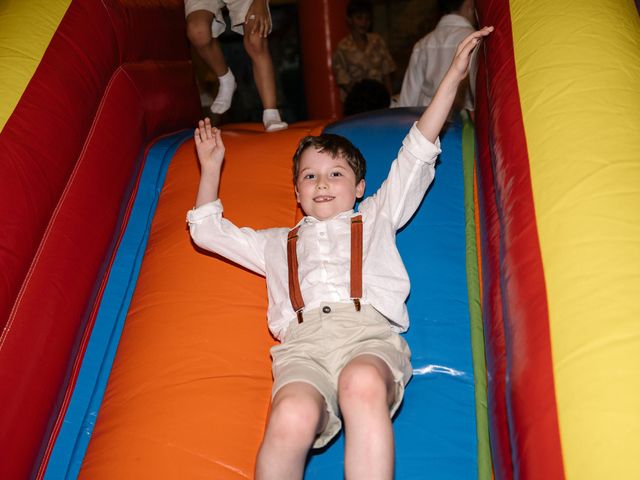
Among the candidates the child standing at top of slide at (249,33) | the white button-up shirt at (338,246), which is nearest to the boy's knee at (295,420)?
the white button-up shirt at (338,246)

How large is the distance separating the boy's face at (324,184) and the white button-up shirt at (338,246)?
0.09 ft

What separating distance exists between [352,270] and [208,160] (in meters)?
0.55

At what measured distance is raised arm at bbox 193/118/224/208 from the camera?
1781 mm

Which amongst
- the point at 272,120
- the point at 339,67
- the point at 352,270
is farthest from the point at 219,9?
the point at 352,270

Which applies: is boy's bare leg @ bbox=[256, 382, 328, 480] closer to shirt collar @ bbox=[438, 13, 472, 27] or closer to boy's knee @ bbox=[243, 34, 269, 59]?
boy's knee @ bbox=[243, 34, 269, 59]

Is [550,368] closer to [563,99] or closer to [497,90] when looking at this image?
[563,99]

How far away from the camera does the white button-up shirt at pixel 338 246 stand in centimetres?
155

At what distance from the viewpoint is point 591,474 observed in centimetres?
97

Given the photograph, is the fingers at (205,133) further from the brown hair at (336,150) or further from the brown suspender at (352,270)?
the brown suspender at (352,270)

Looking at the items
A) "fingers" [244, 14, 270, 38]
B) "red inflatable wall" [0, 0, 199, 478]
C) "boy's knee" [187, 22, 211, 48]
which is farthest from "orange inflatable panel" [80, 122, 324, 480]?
"boy's knee" [187, 22, 211, 48]

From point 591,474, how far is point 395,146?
1253mm

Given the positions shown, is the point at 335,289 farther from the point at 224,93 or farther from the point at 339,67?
the point at 339,67

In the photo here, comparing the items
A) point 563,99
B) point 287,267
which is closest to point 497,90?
point 563,99

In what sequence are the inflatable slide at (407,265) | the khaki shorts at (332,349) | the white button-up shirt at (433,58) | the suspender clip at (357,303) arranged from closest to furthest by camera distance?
the inflatable slide at (407,265)
the khaki shorts at (332,349)
the suspender clip at (357,303)
the white button-up shirt at (433,58)
